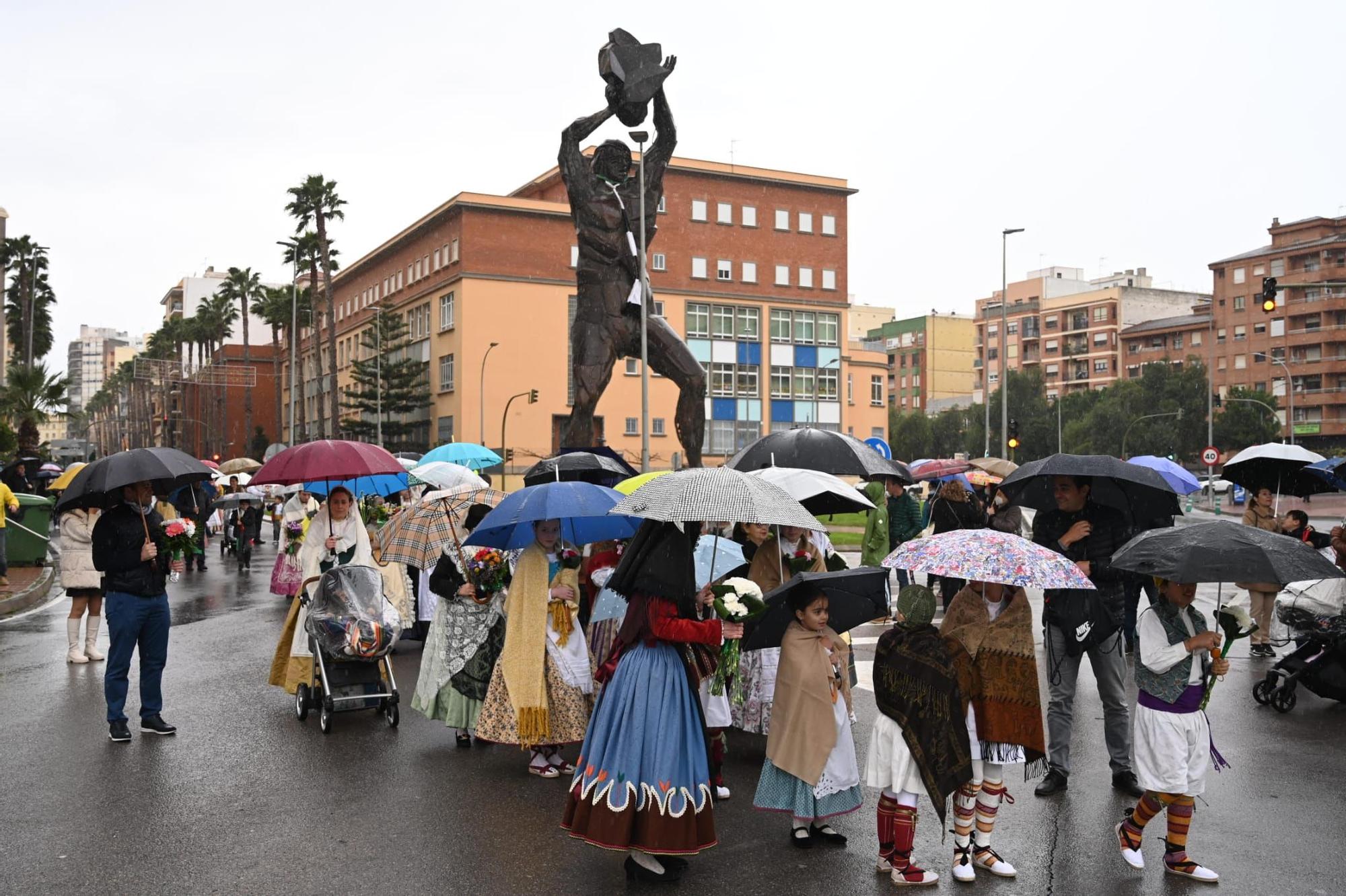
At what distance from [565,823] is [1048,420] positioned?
95479 millimetres

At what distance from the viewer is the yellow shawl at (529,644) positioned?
7379 mm

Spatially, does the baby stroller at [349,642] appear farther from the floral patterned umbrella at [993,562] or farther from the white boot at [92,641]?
the floral patterned umbrella at [993,562]

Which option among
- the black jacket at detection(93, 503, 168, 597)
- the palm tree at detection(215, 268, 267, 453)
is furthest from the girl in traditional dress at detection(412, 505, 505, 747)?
the palm tree at detection(215, 268, 267, 453)

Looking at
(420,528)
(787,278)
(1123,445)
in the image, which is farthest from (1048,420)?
(420,528)

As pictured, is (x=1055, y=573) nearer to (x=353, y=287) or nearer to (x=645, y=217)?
(x=645, y=217)

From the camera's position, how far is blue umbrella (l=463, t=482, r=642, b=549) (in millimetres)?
7258

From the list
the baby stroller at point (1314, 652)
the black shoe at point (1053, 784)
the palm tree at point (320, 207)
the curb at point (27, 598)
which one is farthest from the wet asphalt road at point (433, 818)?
the palm tree at point (320, 207)

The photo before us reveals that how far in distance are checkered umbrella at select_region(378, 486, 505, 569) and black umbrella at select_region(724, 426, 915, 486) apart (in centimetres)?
251

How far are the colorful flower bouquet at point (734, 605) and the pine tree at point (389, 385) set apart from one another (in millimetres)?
65592

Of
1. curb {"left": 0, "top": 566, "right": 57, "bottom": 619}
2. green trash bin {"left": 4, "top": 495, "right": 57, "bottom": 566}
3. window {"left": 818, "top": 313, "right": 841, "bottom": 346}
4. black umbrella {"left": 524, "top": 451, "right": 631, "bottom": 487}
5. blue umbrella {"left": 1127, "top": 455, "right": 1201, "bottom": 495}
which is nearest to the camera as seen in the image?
black umbrella {"left": 524, "top": 451, "right": 631, "bottom": 487}

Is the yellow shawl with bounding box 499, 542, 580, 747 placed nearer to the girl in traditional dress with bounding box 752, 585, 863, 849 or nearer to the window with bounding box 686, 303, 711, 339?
the girl in traditional dress with bounding box 752, 585, 863, 849

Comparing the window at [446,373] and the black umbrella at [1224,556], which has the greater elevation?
the window at [446,373]

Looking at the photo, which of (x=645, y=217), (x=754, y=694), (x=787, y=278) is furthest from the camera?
(x=787, y=278)

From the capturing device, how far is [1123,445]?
80.6 m
